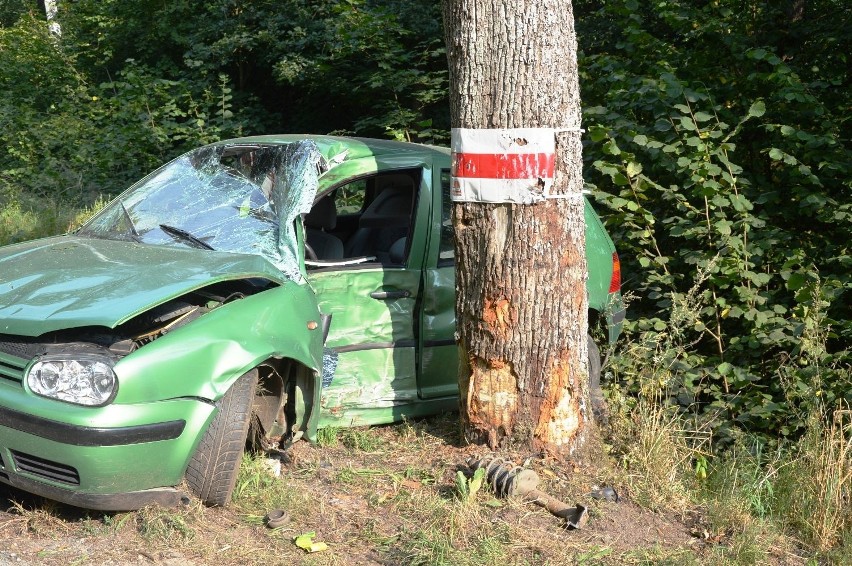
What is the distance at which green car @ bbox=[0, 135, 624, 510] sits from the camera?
3631 millimetres

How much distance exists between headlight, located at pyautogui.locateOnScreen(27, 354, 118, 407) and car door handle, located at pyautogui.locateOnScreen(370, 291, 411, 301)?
6.12 ft

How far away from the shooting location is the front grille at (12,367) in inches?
144

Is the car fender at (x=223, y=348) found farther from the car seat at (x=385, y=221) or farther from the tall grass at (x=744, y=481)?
the tall grass at (x=744, y=481)

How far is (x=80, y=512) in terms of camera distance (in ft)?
13.2

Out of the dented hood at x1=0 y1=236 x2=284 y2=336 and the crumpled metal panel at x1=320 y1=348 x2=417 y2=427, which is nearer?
the dented hood at x1=0 y1=236 x2=284 y2=336

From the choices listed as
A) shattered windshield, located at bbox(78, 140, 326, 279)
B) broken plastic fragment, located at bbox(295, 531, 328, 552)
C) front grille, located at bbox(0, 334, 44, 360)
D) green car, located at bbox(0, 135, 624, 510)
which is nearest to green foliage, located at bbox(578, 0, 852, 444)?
green car, located at bbox(0, 135, 624, 510)

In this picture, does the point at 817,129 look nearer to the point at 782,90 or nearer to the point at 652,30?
the point at 782,90

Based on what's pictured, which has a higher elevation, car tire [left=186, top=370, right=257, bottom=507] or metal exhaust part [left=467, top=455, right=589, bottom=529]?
car tire [left=186, top=370, right=257, bottom=507]

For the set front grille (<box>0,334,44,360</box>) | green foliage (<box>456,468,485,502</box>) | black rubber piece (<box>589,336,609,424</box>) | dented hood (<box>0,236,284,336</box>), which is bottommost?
green foliage (<box>456,468,485,502</box>)

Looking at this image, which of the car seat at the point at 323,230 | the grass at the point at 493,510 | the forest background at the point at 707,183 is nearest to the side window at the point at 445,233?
the car seat at the point at 323,230

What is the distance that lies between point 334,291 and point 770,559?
259 cm

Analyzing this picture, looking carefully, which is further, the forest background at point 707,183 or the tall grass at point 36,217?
the tall grass at point 36,217

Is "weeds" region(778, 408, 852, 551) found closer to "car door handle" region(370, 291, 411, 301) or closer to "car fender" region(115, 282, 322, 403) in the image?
"car door handle" region(370, 291, 411, 301)

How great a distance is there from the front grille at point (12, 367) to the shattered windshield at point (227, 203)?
4.23 ft
